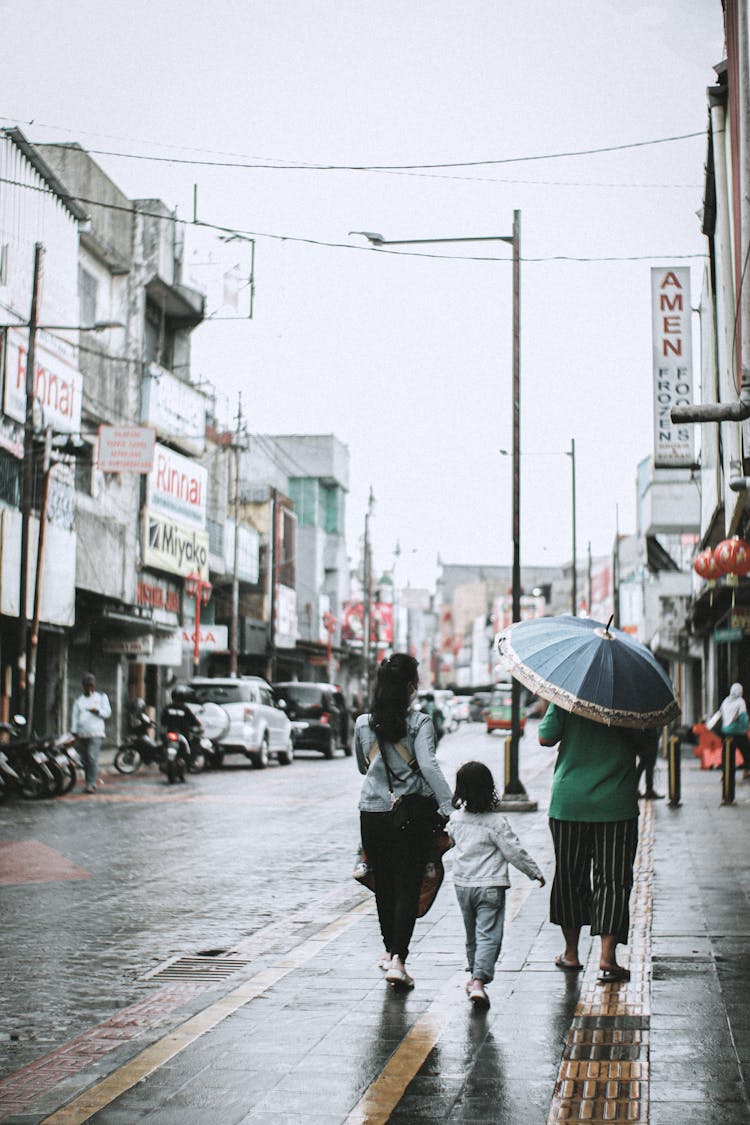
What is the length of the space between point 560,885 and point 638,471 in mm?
48156

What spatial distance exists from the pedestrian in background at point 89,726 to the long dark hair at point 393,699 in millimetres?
15291

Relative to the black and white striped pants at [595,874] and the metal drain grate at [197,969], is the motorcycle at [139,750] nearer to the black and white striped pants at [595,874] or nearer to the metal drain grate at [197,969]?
the metal drain grate at [197,969]

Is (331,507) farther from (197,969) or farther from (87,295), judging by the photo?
(197,969)

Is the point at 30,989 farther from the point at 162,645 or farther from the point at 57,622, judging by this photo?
the point at 162,645

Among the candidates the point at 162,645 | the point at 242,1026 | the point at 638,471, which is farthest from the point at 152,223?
the point at 242,1026

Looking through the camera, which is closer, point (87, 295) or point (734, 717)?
point (734, 717)

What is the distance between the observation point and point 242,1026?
6.44 m

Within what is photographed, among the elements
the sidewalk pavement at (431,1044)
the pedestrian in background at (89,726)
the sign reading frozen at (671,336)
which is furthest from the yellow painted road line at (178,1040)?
the sign reading frozen at (671,336)

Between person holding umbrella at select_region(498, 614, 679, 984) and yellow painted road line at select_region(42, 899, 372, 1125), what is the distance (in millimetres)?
1599

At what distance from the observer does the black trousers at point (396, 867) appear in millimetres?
7281

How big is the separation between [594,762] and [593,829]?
350 millimetres

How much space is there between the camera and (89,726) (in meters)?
22.1

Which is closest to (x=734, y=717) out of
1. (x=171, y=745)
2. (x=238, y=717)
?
(x=171, y=745)

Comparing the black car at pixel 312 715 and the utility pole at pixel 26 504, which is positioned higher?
the utility pole at pixel 26 504
